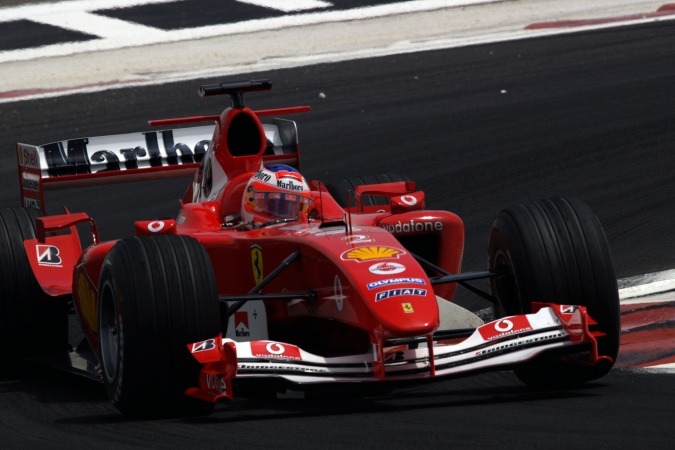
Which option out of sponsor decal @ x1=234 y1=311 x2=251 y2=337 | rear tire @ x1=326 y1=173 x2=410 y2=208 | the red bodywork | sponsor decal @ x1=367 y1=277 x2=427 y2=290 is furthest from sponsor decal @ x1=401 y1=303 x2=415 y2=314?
rear tire @ x1=326 y1=173 x2=410 y2=208

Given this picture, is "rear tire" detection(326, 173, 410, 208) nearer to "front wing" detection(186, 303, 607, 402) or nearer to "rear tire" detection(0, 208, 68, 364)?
"rear tire" detection(0, 208, 68, 364)

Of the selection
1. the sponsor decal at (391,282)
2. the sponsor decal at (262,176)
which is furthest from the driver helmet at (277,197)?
the sponsor decal at (391,282)

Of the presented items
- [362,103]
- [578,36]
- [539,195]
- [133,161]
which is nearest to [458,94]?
[362,103]

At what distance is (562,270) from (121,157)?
4.15m

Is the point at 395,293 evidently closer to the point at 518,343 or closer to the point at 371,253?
the point at 371,253

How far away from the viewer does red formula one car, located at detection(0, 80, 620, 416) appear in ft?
22.1

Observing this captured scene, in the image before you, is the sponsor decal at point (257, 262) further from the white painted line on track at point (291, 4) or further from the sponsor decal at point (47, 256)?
the white painted line on track at point (291, 4)

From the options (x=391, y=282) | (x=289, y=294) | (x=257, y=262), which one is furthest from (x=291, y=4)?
(x=391, y=282)

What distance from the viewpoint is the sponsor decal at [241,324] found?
7.77 metres

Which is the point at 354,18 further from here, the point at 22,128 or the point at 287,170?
the point at 287,170

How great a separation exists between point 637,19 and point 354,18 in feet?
11.7

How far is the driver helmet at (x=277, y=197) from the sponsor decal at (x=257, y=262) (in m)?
0.30

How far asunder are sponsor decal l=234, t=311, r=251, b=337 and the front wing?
3.20 ft

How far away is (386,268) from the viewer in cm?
689
